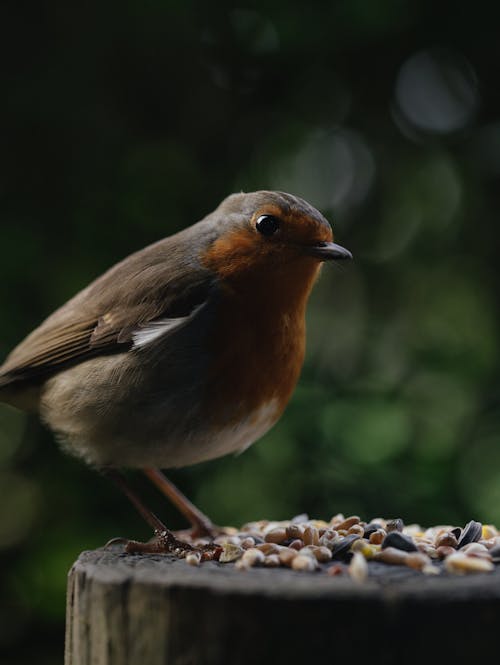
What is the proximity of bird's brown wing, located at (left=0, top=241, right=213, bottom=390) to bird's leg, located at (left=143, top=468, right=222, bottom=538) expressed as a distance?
0.72m

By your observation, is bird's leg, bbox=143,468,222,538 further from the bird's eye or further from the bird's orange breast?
the bird's eye

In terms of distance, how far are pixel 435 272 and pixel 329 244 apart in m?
Result: 2.38

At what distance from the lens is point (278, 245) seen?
3.30 metres

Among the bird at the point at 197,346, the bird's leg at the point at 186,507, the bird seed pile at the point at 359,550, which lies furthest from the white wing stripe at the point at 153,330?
the bird's leg at the point at 186,507

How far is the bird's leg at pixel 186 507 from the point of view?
3.81 m

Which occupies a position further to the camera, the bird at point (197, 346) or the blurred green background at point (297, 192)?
the blurred green background at point (297, 192)

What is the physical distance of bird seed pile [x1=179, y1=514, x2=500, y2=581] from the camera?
2.17 meters

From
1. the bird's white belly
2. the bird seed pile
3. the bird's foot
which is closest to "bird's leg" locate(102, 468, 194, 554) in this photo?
the bird's foot

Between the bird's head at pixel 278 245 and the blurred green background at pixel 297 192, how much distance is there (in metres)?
1.29

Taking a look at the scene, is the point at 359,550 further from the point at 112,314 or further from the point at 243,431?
the point at 112,314

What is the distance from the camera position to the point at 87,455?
348cm

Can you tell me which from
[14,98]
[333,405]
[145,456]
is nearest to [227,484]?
[333,405]

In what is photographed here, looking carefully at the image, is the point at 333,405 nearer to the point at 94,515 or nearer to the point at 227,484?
the point at 227,484

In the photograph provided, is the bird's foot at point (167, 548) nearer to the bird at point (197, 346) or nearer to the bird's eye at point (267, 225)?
the bird at point (197, 346)
